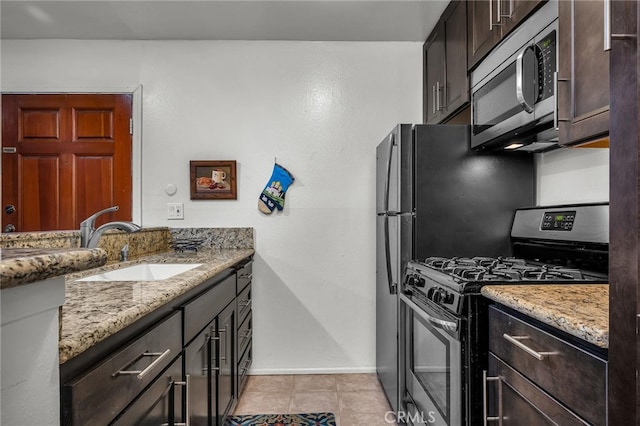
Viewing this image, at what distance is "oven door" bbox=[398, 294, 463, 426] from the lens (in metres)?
1.34

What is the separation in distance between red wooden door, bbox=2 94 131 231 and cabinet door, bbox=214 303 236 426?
136cm

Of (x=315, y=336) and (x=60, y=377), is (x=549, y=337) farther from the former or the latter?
(x=315, y=336)

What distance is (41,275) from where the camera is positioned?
514 millimetres

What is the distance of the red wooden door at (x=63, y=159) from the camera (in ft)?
9.21

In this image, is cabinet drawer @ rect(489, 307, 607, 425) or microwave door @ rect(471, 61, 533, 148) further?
microwave door @ rect(471, 61, 533, 148)

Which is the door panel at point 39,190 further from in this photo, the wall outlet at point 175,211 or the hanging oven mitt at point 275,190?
the hanging oven mitt at point 275,190

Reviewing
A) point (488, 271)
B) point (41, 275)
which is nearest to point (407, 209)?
point (488, 271)

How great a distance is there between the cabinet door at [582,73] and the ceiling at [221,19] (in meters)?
1.39

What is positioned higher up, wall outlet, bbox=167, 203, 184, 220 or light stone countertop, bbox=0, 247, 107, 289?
wall outlet, bbox=167, 203, 184, 220

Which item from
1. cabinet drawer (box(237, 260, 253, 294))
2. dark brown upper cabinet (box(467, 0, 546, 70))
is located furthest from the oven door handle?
dark brown upper cabinet (box(467, 0, 546, 70))

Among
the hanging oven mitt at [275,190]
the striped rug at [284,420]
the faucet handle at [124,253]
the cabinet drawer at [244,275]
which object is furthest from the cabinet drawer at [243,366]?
the hanging oven mitt at [275,190]

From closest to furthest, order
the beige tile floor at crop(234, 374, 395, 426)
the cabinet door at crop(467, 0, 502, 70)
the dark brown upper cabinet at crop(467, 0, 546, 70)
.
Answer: the dark brown upper cabinet at crop(467, 0, 546, 70) < the cabinet door at crop(467, 0, 502, 70) < the beige tile floor at crop(234, 374, 395, 426)

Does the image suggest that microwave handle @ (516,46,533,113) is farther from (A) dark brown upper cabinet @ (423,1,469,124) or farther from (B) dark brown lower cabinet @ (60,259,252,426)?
(B) dark brown lower cabinet @ (60,259,252,426)

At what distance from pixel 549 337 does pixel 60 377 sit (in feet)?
3.34
